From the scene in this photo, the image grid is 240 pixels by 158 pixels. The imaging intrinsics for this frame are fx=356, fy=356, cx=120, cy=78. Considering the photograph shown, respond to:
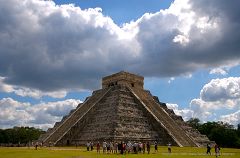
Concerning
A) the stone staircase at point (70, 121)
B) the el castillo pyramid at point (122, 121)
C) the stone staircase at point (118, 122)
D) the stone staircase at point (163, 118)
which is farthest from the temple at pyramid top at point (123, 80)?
the stone staircase at point (118, 122)

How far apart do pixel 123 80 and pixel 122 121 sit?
460 inches

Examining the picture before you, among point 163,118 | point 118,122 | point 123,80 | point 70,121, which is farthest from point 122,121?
point 123,80

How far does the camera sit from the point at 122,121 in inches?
1672

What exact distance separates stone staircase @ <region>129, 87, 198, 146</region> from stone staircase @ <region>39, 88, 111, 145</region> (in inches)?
204

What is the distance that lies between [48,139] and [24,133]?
45615 mm

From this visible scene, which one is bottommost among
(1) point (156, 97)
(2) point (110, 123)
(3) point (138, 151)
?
(3) point (138, 151)

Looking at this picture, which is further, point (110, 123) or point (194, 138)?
point (194, 138)

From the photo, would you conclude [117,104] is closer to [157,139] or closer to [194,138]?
[157,139]

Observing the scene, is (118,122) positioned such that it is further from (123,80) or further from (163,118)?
(123,80)

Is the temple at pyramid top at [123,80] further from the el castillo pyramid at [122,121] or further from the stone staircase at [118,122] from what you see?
the stone staircase at [118,122]

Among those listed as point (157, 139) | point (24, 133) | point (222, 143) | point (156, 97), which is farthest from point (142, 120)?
point (24, 133)

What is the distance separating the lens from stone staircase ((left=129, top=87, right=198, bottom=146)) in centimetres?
4341

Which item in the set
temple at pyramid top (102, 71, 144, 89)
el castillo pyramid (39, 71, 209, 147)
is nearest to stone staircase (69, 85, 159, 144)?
el castillo pyramid (39, 71, 209, 147)

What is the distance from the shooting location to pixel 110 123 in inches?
1665
